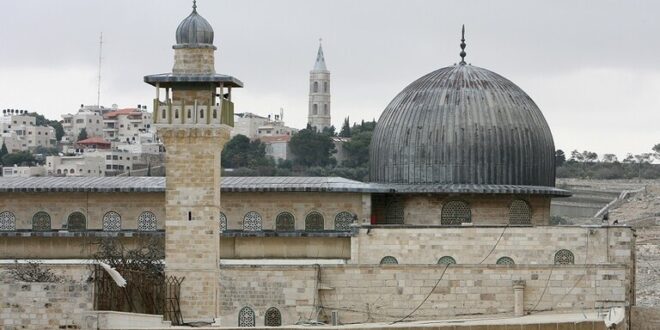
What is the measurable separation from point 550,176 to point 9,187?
1258 cm

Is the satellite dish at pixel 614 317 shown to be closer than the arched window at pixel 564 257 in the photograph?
Yes

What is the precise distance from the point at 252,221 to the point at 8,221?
5.58 metres

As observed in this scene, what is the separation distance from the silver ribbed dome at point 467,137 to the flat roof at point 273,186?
0.39 m

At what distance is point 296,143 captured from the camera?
115 meters

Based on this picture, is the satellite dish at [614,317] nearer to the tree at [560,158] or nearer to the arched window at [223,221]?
the arched window at [223,221]

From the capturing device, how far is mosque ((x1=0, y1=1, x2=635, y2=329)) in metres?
35.9

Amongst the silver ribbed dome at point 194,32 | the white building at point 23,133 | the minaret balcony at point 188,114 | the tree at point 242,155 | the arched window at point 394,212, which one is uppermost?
the white building at point 23,133

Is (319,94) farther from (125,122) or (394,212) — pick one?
(394,212)

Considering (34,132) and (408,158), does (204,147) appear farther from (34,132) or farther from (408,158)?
(34,132)

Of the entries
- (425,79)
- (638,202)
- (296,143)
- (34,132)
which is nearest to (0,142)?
(34,132)

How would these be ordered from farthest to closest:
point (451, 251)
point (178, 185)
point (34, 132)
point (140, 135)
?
point (34, 132), point (140, 135), point (451, 251), point (178, 185)

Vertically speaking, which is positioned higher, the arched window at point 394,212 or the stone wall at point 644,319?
the arched window at point 394,212

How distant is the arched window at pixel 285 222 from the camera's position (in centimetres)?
4250

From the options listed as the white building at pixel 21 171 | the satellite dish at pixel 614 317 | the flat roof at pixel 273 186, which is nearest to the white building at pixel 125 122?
the white building at pixel 21 171
